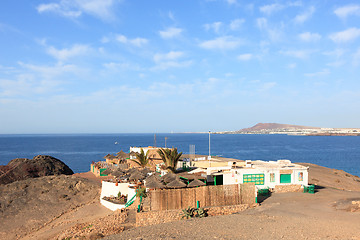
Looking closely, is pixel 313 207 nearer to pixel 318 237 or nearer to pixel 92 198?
pixel 318 237

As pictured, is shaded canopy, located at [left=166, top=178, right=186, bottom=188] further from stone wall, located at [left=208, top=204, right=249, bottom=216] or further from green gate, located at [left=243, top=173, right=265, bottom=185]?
green gate, located at [left=243, top=173, right=265, bottom=185]

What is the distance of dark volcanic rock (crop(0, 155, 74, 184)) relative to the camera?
40.1 m

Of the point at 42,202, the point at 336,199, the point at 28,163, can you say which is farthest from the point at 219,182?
the point at 28,163

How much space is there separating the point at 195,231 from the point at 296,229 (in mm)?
5160

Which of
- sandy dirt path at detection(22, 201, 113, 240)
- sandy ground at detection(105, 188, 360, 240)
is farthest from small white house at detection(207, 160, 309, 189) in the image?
sandy dirt path at detection(22, 201, 113, 240)

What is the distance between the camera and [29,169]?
4347 centimetres

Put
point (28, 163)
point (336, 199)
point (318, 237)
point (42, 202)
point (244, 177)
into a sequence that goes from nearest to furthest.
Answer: point (318, 237), point (336, 199), point (244, 177), point (42, 202), point (28, 163)

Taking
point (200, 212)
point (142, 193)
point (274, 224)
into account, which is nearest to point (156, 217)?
point (200, 212)

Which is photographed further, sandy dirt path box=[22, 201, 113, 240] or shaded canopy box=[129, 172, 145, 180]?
shaded canopy box=[129, 172, 145, 180]

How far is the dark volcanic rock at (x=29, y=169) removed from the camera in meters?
40.1

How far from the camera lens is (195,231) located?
48.9 feet

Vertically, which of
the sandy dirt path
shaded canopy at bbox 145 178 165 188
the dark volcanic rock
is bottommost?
the sandy dirt path

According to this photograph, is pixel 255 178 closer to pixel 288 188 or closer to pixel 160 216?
pixel 288 188

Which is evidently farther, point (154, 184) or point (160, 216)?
point (154, 184)
